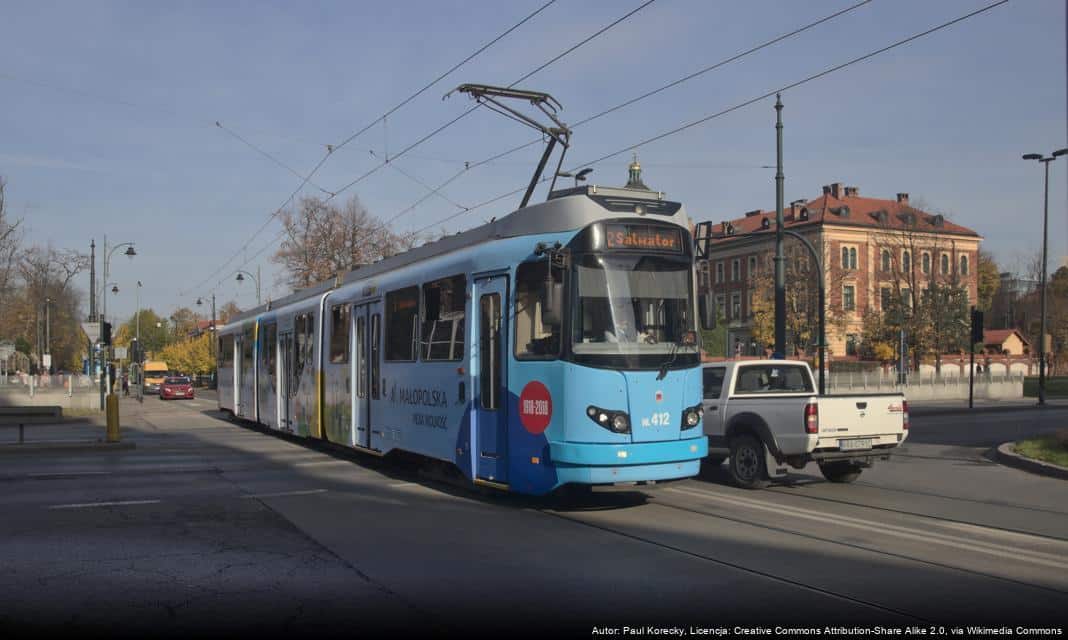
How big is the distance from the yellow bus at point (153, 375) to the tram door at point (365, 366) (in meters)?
60.0

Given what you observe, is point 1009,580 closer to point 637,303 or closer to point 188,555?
point 637,303

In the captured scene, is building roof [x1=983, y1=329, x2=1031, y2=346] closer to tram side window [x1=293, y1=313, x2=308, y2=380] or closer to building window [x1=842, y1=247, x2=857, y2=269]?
building window [x1=842, y1=247, x2=857, y2=269]

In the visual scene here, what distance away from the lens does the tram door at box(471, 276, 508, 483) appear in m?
10.9

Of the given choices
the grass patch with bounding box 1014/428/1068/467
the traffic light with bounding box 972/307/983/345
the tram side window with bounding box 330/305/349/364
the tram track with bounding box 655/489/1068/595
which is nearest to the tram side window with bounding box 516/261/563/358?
the tram track with bounding box 655/489/1068/595

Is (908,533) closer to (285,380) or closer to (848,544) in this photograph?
(848,544)

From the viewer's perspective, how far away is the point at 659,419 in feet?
34.2

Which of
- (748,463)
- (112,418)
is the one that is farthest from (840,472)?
(112,418)

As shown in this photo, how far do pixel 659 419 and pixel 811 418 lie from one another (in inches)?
112

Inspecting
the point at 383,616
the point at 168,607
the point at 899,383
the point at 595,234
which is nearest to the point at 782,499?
the point at 595,234

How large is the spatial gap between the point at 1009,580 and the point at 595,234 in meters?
5.13

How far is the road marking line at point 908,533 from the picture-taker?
840 centimetres

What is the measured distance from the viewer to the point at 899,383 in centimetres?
4597

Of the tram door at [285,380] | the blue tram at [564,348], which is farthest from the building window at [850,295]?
the blue tram at [564,348]

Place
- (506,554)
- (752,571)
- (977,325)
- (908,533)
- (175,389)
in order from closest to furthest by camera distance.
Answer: (752,571) → (506,554) → (908,533) → (977,325) → (175,389)
